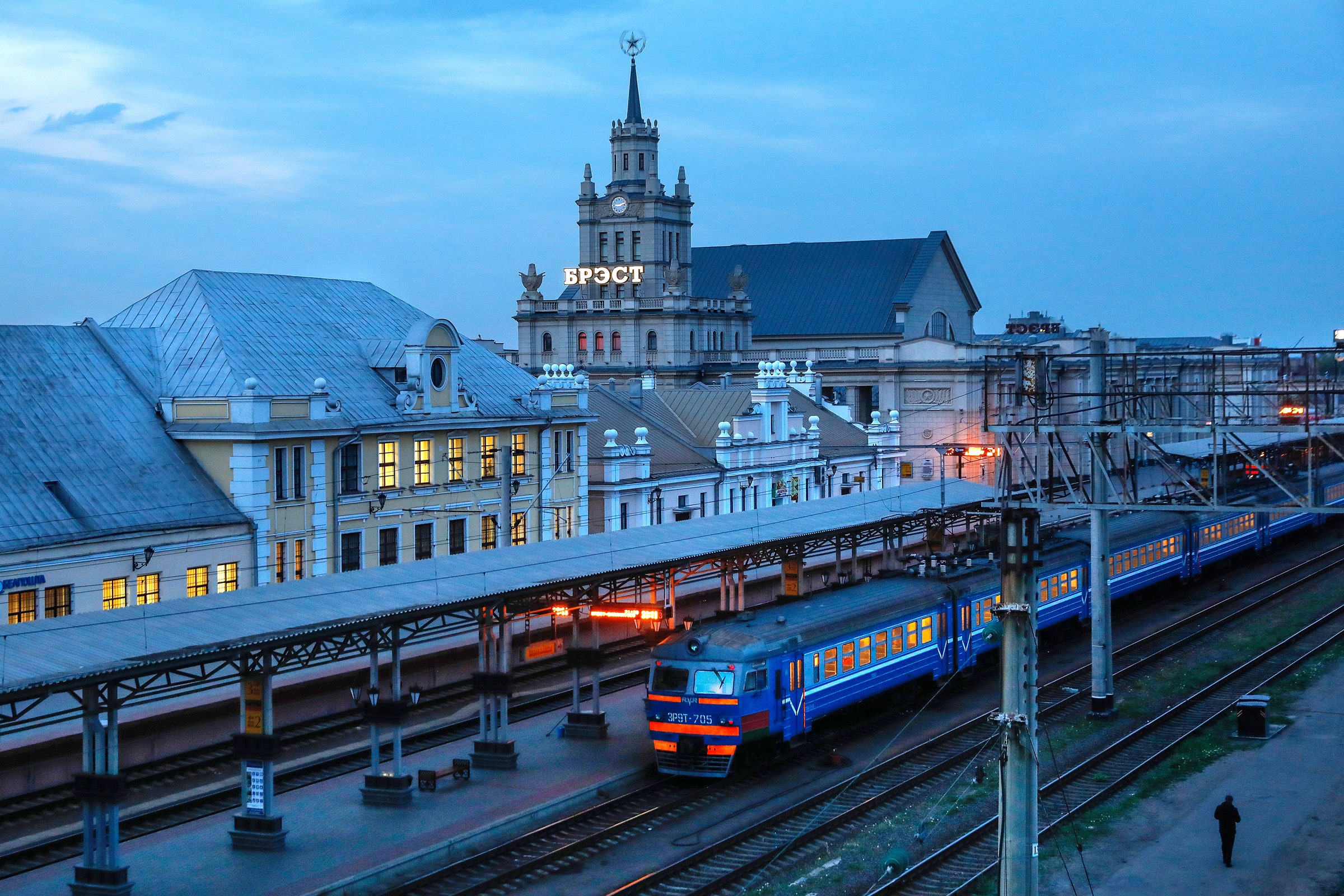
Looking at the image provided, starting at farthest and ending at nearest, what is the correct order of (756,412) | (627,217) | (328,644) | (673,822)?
1. (627,217)
2. (756,412)
3. (328,644)
4. (673,822)

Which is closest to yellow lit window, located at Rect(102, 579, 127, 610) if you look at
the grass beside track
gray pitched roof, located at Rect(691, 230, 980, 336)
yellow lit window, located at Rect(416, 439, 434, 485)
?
yellow lit window, located at Rect(416, 439, 434, 485)

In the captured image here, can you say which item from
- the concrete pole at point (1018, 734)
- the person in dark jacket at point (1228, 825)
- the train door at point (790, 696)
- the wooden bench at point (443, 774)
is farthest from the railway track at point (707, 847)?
the concrete pole at point (1018, 734)

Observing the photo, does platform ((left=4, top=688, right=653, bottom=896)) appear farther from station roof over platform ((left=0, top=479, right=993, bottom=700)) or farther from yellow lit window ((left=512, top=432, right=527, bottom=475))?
yellow lit window ((left=512, top=432, right=527, bottom=475))

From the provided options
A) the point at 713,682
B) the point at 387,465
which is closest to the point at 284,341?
the point at 387,465

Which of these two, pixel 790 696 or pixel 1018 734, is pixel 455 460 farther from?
pixel 1018 734

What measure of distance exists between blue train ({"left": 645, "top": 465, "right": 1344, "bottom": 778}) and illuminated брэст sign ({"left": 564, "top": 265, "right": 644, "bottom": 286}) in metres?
71.4

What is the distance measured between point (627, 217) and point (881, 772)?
90113 mm

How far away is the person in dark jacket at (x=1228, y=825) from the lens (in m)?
25.8

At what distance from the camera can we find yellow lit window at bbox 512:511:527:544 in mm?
52281

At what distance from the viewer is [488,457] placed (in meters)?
52.6

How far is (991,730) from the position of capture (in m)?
35.8

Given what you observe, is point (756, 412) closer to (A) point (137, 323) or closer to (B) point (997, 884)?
(A) point (137, 323)

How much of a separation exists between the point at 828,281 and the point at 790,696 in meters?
99.9

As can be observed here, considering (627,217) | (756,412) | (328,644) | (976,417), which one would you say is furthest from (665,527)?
(627,217)
